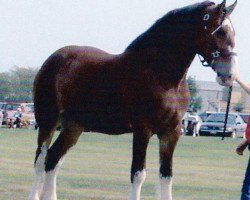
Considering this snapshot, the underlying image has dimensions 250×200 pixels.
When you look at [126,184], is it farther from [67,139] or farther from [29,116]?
[29,116]

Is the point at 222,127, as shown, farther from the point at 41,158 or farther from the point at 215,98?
the point at 215,98

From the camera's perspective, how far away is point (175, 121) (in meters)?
9.70

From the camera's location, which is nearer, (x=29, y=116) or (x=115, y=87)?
(x=115, y=87)

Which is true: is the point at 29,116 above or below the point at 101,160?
below

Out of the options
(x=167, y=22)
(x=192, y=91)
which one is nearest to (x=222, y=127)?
(x=192, y=91)

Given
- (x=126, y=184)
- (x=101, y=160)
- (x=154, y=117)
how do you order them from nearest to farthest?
(x=154, y=117) → (x=126, y=184) → (x=101, y=160)

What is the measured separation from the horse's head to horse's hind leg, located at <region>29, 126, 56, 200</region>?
9.03 ft

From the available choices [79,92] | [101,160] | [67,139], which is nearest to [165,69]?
[79,92]

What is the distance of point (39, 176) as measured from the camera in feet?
36.8

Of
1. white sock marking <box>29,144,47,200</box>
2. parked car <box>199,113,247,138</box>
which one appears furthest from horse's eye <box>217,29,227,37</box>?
parked car <box>199,113,247,138</box>

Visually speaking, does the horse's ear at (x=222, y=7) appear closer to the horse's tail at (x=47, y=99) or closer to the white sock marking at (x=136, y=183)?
the white sock marking at (x=136, y=183)

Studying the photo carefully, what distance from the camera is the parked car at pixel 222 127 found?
56.1 m

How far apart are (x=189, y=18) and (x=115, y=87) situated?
1.20 m

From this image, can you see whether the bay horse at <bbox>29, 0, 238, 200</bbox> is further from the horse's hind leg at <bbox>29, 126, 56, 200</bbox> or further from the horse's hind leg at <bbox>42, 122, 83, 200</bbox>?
the horse's hind leg at <bbox>29, 126, 56, 200</bbox>
